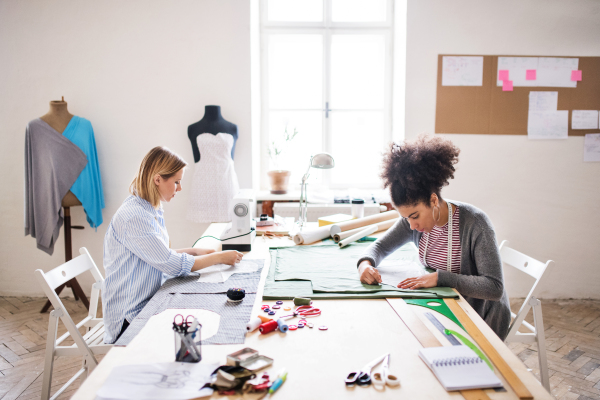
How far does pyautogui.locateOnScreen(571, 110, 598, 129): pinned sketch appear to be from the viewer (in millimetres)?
3379

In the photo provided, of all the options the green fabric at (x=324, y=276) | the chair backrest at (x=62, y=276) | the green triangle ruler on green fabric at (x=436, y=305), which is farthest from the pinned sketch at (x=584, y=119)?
the chair backrest at (x=62, y=276)

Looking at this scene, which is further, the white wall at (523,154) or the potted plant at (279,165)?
the potted plant at (279,165)

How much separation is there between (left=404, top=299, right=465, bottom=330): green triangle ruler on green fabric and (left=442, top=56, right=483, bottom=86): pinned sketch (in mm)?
2406

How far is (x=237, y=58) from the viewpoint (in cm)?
336

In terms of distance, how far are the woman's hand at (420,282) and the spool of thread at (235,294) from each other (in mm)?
603

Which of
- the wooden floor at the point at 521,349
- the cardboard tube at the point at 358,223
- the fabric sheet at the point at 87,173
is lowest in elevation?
the wooden floor at the point at 521,349

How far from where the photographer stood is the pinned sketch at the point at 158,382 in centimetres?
97

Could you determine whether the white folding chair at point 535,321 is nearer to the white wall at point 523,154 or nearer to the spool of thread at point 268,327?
the spool of thread at point 268,327

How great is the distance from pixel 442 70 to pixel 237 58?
1658 millimetres

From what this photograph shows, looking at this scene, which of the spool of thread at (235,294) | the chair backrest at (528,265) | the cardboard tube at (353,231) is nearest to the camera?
the spool of thread at (235,294)

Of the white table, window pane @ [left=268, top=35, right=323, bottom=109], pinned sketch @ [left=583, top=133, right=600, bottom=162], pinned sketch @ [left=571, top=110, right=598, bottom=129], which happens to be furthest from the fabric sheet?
pinned sketch @ [left=583, top=133, right=600, bottom=162]

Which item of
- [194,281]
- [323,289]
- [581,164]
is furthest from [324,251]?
Result: [581,164]

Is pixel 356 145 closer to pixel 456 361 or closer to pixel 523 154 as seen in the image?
pixel 523 154

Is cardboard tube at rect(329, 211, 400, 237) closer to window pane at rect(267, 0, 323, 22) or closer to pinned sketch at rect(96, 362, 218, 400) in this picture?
pinned sketch at rect(96, 362, 218, 400)
